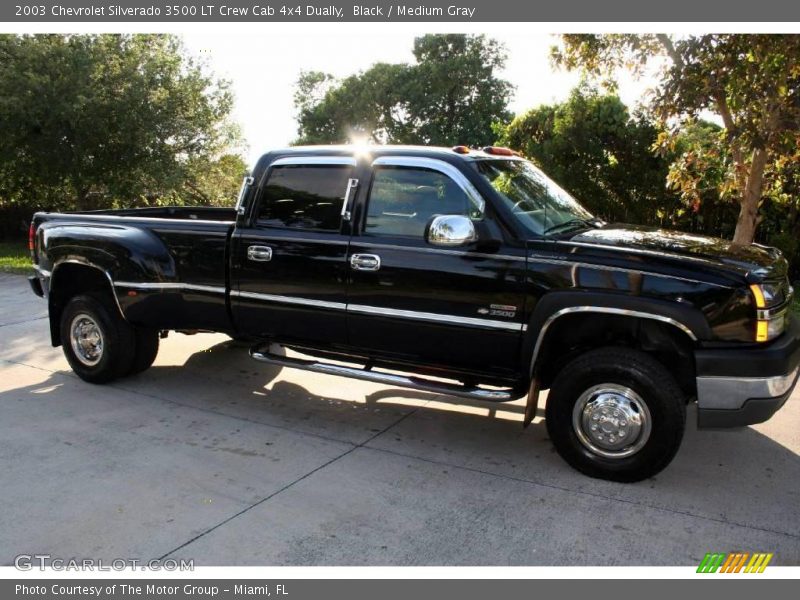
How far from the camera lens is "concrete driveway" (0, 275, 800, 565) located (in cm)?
345

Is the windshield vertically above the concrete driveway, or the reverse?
the windshield

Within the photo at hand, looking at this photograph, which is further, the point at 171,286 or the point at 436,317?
the point at 171,286

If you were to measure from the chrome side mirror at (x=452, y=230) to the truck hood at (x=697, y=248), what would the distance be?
65cm

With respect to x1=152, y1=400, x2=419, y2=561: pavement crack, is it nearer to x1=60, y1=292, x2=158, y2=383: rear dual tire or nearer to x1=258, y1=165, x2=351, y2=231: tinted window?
x1=258, y1=165, x2=351, y2=231: tinted window

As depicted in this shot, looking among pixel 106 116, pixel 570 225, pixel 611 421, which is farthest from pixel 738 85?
pixel 106 116

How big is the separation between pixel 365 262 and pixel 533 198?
1.24m

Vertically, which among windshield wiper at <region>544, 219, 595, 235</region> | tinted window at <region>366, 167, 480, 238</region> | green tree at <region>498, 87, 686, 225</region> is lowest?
windshield wiper at <region>544, 219, 595, 235</region>

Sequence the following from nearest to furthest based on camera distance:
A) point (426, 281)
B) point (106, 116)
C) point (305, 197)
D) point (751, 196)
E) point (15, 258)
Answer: point (426, 281)
point (305, 197)
point (751, 196)
point (15, 258)
point (106, 116)

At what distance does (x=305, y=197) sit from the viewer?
5.05 m

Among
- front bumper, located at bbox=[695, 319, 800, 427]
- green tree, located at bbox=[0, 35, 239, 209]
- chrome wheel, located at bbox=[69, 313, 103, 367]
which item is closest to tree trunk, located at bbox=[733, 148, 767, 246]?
front bumper, located at bbox=[695, 319, 800, 427]

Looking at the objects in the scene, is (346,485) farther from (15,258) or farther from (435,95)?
(435,95)

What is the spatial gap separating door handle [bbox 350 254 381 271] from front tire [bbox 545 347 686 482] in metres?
1.39

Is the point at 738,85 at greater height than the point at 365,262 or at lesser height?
greater

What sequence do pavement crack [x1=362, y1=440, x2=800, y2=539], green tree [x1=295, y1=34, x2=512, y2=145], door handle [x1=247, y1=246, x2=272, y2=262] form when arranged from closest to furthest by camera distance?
1. pavement crack [x1=362, y1=440, x2=800, y2=539]
2. door handle [x1=247, y1=246, x2=272, y2=262]
3. green tree [x1=295, y1=34, x2=512, y2=145]
